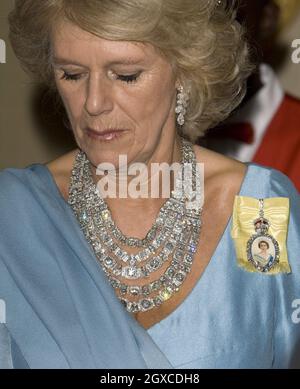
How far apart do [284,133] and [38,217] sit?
1.48 metres

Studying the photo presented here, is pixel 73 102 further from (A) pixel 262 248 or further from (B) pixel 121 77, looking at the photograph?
(A) pixel 262 248

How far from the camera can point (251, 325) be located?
73.0 inches

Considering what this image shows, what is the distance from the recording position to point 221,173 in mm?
2014

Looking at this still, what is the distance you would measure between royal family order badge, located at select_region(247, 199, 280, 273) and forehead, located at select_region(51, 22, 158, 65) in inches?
16.5

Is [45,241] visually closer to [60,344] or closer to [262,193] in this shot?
[60,344]

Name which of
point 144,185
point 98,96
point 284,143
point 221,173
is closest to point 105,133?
point 98,96

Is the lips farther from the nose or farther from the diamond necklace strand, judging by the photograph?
the diamond necklace strand

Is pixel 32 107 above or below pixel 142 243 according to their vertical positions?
above

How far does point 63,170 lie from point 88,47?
14.3 inches

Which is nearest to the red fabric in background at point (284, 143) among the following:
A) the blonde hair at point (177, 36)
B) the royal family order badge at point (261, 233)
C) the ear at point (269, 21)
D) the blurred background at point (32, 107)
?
the blurred background at point (32, 107)

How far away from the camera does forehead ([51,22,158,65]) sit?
170cm

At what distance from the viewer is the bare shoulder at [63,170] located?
6.44 feet

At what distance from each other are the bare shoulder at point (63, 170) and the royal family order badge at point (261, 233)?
34cm

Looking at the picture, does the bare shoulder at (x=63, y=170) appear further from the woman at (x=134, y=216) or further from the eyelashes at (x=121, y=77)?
the eyelashes at (x=121, y=77)
